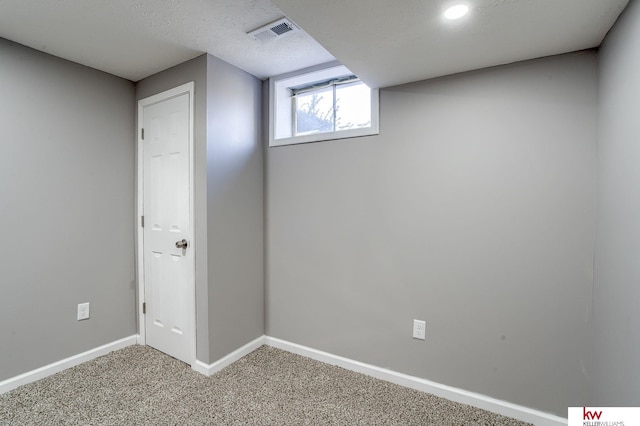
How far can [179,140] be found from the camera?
2.32 meters

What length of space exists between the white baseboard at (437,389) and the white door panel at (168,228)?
2.89 feet

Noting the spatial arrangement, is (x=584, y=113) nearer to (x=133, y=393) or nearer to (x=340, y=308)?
(x=340, y=308)

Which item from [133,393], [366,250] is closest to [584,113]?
[366,250]

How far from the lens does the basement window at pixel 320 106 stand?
2301 mm

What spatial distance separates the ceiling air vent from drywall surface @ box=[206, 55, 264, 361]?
48 cm

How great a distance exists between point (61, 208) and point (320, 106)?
2142mm

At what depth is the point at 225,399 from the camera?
191 cm

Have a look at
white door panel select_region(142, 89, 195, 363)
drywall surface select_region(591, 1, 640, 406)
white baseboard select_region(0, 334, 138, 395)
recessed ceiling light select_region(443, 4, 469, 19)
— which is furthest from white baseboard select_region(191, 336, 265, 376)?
recessed ceiling light select_region(443, 4, 469, 19)

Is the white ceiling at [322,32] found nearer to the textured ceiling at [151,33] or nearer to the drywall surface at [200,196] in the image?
the textured ceiling at [151,33]

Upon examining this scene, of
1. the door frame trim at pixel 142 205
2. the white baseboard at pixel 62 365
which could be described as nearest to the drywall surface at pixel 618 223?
the door frame trim at pixel 142 205

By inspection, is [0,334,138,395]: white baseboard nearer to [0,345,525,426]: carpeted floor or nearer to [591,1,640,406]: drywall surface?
[0,345,525,426]: carpeted floor

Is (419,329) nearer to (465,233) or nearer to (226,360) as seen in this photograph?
(465,233)

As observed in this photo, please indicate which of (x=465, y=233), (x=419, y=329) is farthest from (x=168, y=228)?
(x=465, y=233)

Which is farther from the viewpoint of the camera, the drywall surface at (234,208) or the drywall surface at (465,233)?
the drywall surface at (234,208)
